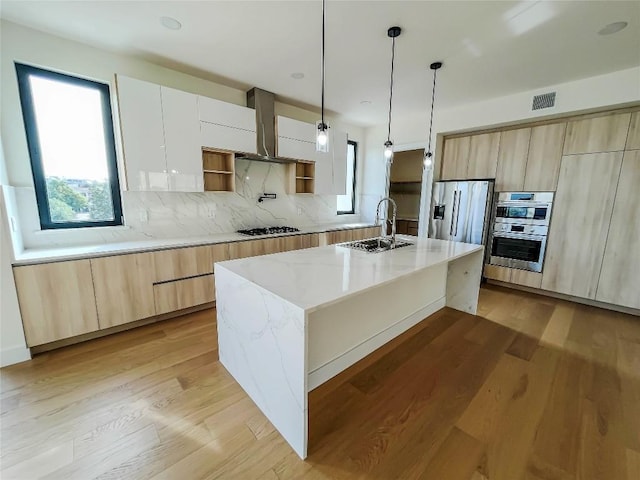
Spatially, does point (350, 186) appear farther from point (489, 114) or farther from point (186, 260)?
point (186, 260)

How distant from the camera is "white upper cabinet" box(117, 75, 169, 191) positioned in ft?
8.00

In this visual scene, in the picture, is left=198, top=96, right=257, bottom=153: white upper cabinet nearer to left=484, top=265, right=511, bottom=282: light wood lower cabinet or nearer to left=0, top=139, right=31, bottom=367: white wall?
left=0, top=139, right=31, bottom=367: white wall

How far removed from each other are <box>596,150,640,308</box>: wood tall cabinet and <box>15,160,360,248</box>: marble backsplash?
3.82 meters

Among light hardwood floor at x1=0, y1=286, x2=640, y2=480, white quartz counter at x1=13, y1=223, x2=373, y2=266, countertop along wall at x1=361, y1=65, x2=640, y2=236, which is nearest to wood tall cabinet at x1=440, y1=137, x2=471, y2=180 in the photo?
countertop along wall at x1=361, y1=65, x2=640, y2=236

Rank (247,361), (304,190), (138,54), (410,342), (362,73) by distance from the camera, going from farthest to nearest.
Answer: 1. (304,190)
2. (362,73)
3. (138,54)
4. (410,342)
5. (247,361)

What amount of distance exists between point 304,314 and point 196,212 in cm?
265

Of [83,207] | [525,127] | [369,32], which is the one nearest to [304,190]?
[369,32]

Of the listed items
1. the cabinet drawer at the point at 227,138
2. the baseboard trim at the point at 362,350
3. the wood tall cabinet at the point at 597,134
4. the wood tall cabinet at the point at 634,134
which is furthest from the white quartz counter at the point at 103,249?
the wood tall cabinet at the point at 634,134

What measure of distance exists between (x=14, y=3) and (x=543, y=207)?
560 centimetres

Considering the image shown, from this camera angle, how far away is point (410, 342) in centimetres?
242

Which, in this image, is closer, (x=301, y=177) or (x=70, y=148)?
(x=70, y=148)

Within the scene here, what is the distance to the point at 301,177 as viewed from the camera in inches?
159

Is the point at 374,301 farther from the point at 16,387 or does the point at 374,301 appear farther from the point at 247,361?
the point at 16,387

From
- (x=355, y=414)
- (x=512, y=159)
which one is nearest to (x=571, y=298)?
(x=512, y=159)
